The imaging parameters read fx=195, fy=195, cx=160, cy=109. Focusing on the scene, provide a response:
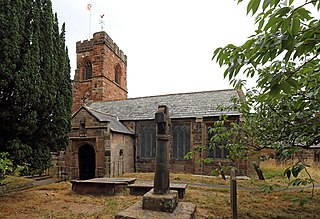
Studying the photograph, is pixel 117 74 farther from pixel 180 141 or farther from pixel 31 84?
pixel 31 84

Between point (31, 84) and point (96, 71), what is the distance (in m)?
18.7

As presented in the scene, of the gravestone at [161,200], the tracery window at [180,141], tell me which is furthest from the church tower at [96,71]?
the gravestone at [161,200]

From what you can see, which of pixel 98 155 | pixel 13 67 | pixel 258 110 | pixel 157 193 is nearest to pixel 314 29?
pixel 258 110

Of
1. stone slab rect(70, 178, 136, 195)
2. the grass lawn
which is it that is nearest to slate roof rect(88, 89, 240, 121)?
the grass lawn

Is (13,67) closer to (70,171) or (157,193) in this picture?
(157,193)

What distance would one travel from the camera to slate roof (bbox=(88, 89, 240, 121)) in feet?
53.8

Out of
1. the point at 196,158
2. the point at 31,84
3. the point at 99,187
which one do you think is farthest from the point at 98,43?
the point at 99,187

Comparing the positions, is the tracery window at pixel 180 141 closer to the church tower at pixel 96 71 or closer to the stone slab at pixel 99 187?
the stone slab at pixel 99 187

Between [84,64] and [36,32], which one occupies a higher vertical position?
[84,64]

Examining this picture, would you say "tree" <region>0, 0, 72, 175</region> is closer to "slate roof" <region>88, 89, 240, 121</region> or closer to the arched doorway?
the arched doorway

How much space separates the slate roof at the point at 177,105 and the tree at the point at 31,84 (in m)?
9.12

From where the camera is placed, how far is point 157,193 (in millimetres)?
5367

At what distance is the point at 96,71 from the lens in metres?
25.1

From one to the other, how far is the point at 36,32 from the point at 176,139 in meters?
12.1
